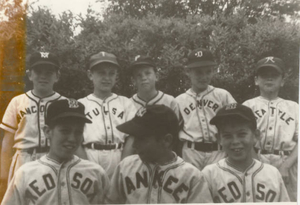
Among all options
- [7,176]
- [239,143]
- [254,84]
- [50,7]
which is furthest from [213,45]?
[7,176]

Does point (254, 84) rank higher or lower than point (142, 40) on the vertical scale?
lower

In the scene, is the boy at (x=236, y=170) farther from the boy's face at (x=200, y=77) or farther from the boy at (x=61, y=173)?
the boy at (x=61, y=173)

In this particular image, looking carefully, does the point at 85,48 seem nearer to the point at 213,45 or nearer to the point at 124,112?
the point at 124,112

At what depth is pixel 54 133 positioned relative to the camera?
3.47m

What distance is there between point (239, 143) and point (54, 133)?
155 centimetres

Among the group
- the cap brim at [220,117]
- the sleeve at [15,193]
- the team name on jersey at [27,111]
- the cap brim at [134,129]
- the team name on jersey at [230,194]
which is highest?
the team name on jersey at [27,111]

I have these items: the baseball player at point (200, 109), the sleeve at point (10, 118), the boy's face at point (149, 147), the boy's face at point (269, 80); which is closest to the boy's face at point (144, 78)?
the baseball player at point (200, 109)

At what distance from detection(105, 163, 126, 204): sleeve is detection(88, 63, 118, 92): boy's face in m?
0.74

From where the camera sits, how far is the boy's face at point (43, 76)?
11.6ft

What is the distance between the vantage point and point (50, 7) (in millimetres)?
3611

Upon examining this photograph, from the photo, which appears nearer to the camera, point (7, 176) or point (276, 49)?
point (7, 176)

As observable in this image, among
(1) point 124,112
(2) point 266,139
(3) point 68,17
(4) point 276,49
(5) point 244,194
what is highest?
(3) point 68,17

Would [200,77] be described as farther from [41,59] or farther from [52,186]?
[52,186]

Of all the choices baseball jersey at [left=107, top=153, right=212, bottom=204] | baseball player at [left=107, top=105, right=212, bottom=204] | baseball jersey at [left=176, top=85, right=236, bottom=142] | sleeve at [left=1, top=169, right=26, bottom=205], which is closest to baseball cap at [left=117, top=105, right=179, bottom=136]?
baseball player at [left=107, top=105, right=212, bottom=204]
